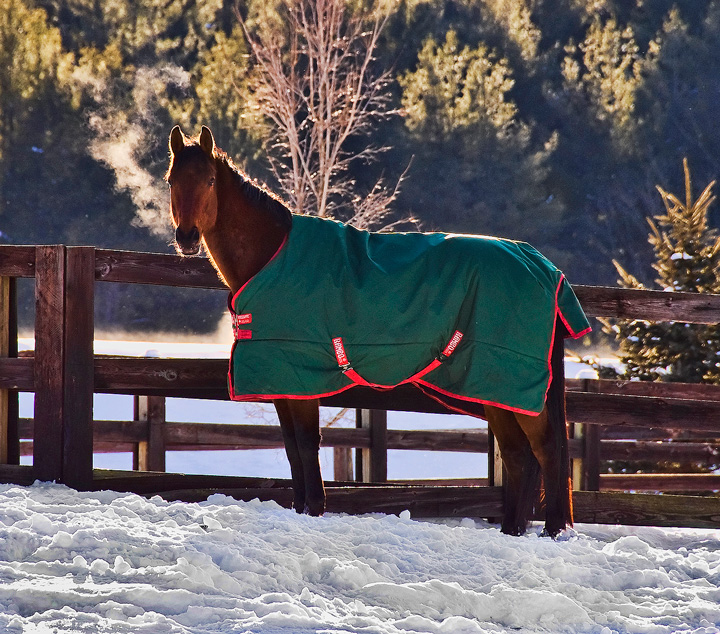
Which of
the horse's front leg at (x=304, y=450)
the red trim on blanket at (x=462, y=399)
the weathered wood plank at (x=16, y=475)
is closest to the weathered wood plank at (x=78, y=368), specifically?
the weathered wood plank at (x=16, y=475)

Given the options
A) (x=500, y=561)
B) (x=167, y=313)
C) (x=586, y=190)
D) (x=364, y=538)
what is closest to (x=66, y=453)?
(x=364, y=538)

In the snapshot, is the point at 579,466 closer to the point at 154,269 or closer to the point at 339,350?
the point at 339,350

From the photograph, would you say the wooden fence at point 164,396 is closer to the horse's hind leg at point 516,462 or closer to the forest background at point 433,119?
the horse's hind leg at point 516,462

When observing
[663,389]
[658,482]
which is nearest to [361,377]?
[658,482]

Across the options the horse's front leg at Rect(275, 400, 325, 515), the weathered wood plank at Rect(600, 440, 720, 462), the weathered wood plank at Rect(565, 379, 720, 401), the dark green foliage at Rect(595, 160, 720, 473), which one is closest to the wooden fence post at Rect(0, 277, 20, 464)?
the horse's front leg at Rect(275, 400, 325, 515)

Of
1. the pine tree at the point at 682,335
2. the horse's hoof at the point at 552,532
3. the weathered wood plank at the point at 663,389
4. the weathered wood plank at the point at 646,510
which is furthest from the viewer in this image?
the pine tree at the point at 682,335

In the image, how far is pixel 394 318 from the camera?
4.17 metres

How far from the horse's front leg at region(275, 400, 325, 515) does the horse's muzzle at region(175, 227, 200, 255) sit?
2.75ft

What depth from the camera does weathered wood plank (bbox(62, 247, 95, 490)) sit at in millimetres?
4461

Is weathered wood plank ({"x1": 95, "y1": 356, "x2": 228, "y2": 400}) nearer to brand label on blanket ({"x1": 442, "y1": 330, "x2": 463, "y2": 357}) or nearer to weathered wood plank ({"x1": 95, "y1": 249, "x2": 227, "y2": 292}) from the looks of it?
weathered wood plank ({"x1": 95, "y1": 249, "x2": 227, "y2": 292})

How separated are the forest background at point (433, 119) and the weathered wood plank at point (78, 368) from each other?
43.8 feet

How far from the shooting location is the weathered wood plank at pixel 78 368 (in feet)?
14.6

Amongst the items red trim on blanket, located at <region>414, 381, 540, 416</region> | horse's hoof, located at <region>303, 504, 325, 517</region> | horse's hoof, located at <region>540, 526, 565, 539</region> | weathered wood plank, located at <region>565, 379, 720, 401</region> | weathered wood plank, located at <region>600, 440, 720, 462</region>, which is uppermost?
red trim on blanket, located at <region>414, 381, 540, 416</region>

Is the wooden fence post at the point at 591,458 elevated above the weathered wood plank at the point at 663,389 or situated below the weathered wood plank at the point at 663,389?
below
